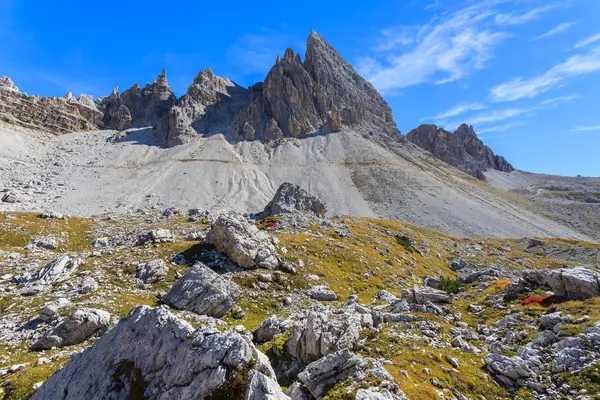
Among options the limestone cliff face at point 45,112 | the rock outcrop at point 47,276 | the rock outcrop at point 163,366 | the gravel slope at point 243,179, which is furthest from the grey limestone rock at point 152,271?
the limestone cliff face at point 45,112

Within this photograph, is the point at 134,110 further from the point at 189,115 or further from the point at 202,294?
the point at 202,294

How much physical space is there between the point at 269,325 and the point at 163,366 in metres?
8.83

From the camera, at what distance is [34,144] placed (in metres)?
144

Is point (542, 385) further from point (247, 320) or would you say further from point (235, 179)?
point (235, 179)

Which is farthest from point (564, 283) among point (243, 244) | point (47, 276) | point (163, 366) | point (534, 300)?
point (47, 276)

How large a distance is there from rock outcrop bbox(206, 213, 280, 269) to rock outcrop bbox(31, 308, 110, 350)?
48.5 ft

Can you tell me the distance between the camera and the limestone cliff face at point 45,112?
511 feet

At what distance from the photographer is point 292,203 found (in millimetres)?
73875

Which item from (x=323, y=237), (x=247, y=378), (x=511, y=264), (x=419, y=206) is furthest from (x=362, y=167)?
(x=247, y=378)

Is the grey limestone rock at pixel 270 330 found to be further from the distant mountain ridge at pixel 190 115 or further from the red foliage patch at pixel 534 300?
the distant mountain ridge at pixel 190 115

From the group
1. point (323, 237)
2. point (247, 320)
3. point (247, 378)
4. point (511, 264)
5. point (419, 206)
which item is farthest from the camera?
point (419, 206)

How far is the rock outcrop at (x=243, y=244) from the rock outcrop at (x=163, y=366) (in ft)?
61.2

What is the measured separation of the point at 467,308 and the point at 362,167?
134m

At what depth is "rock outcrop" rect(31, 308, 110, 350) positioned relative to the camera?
18281 mm
